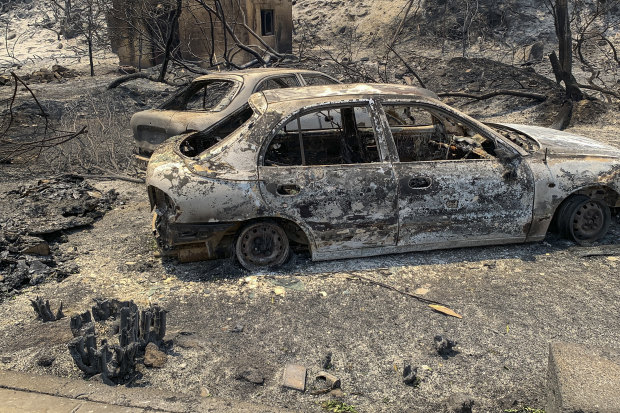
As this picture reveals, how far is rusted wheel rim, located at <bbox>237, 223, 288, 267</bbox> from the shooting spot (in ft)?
14.7

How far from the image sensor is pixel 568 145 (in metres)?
5.01

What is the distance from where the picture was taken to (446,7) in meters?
19.8

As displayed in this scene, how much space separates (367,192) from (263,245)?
1028mm

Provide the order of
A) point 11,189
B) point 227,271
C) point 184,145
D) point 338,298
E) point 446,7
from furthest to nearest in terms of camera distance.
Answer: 1. point 446,7
2. point 11,189
3. point 184,145
4. point 227,271
5. point 338,298

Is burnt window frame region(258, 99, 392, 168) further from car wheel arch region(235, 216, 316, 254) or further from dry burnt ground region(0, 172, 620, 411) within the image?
dry burnt ground region(0, 172, 620, 411)

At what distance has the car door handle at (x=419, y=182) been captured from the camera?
4.46 metres

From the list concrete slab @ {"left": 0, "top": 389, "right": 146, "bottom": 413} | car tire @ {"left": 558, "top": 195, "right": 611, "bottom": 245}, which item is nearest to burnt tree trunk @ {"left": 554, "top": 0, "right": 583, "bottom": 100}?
car tire @ {"left": 558, "top": 195, "right": 611, "bottom": 245}

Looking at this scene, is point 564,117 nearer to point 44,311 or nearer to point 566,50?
point 566,50

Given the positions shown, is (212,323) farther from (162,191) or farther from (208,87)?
(208,87)

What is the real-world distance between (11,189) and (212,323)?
16.3 ft

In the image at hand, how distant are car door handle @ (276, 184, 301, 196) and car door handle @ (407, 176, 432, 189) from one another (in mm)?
977

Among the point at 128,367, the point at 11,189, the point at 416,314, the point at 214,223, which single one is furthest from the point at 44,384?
the point at 11,189

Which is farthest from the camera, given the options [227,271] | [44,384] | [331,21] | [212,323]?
[331,21]

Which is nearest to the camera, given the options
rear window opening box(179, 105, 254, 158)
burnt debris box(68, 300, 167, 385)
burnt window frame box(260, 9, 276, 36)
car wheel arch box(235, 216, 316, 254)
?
burnt debris box(68, 300, 167, 385)
